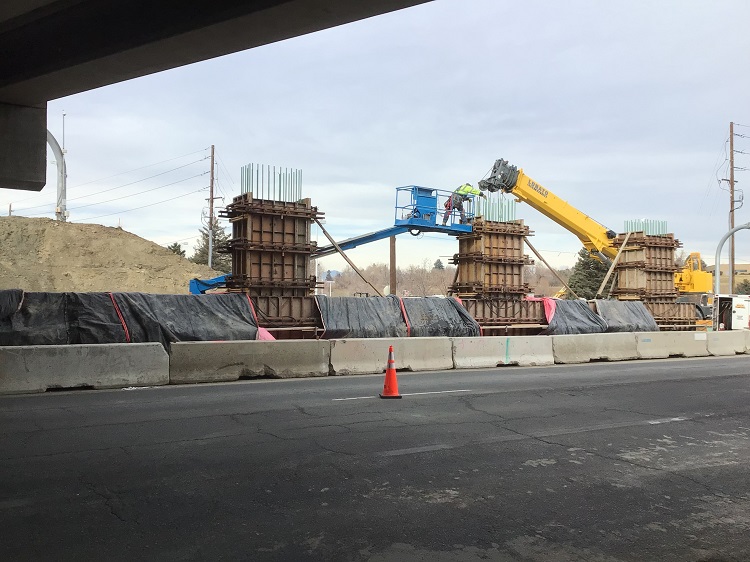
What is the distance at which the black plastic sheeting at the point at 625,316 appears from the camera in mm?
22609

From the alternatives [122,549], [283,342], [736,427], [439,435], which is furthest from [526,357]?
[122,549]

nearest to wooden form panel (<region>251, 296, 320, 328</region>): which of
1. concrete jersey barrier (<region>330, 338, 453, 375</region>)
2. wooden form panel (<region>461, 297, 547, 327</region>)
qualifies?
concrete jersey barrier (<region>330, 338, 453, 375</region>)

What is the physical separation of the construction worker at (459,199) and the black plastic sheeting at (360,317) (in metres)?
6.27

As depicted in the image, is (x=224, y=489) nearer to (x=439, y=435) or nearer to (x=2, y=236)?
(x=439, y=435)

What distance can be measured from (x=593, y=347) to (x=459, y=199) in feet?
25.3

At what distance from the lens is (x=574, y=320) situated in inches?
862

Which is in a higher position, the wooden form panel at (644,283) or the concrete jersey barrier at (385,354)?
the wooden form panel at (644,283)

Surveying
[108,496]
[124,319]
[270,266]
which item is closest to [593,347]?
[270,266]

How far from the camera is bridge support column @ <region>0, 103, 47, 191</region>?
9547mm

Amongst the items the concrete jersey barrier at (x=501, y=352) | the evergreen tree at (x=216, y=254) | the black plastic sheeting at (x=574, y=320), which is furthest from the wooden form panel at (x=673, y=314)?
the evergreen tree at (x=216, y=254)

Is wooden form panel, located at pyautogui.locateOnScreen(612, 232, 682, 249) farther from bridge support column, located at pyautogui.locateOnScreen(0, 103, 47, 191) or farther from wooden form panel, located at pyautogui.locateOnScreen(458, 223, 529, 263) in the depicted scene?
bridge support column, located at pyautogui.locateOnScreen(0, 103, 47, 191)

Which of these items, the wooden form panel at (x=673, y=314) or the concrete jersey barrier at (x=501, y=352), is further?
the wooden form panel at (x=673, y=314)

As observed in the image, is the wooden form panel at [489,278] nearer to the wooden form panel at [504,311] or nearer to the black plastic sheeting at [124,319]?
the wooden form panel at [504,311]

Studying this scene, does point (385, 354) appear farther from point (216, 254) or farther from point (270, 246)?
point (216, 254)
